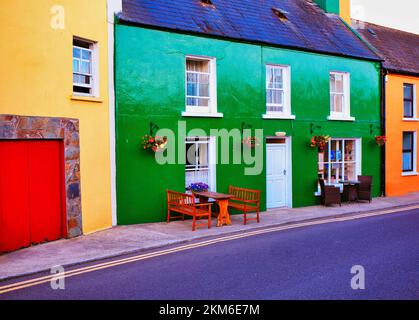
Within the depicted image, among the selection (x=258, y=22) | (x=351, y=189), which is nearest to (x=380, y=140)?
(x=351, y=189)

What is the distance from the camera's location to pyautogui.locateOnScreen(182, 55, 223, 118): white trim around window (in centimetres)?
1403

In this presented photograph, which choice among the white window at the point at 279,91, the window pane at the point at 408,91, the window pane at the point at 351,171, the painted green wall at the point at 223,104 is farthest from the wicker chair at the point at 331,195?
the window pane at the point at 408,91

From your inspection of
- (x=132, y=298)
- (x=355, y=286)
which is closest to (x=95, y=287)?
(x=132, y=298)

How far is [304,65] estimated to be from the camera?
16516 mm

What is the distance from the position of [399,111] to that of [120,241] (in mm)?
14633

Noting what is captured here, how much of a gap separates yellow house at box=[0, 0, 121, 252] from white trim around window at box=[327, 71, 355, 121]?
916 centimetres

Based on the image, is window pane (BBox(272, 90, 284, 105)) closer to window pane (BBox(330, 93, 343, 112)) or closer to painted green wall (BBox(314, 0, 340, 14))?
window pane (BBox(330, 93, 343, 112))

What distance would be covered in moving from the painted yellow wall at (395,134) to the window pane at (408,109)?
0.51 meters

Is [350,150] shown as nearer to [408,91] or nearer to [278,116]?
[278,116]

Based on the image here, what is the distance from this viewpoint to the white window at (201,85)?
1405cm

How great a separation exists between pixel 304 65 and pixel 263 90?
2.17 metres

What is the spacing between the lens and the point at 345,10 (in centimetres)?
2038

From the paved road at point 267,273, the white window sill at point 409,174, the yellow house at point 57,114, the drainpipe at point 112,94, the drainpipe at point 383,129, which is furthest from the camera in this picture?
the white window sill at point 409,174

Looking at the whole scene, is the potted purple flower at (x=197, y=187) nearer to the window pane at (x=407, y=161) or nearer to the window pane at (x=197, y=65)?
the window pane at (x=197, y=65)
